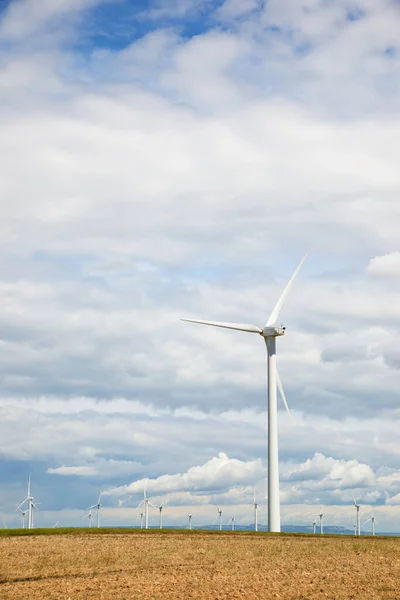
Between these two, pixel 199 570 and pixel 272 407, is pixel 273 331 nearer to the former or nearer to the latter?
pixel 272 407

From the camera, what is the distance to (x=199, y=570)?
44.4 m

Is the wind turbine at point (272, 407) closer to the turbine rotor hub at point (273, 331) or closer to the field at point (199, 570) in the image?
the turbine rotor hub at point (273, 331)

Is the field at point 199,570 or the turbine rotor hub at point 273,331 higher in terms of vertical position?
the turbine rotor hub at point 273,331

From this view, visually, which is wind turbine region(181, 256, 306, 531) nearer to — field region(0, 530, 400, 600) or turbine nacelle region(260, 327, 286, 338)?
turbine nacelle region(260, 327, 286, 338)

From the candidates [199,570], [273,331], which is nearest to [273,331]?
[273,331]

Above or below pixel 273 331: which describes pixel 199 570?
below

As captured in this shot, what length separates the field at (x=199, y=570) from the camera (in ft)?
119

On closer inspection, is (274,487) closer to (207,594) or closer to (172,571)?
(172,571)

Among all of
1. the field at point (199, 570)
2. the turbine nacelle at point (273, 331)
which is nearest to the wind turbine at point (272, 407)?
the turbine nacelle at point (273, 331)

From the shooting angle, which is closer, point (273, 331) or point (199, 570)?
point (199, 570)

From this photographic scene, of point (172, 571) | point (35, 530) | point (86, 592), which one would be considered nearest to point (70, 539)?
point (35, 530)

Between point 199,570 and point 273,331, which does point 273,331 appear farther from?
point 199,570

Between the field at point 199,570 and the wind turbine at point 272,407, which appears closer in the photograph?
the field at point 199,570

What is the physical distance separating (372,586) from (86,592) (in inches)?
515
